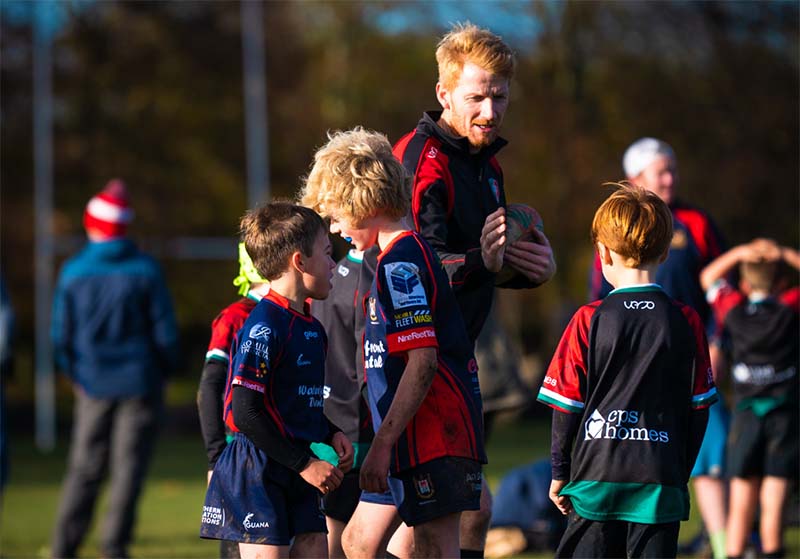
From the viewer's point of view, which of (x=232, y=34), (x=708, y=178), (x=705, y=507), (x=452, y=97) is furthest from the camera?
(x=232, y=34)

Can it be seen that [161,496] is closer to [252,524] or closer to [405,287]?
[252,524]

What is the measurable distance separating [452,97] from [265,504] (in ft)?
5.40

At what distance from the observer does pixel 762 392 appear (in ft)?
24.1

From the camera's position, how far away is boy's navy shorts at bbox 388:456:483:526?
396 centimetres

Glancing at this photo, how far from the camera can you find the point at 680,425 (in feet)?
13.2

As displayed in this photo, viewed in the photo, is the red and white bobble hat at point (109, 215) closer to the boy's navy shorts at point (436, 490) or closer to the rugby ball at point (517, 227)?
the rugby ball at point (517, 227)

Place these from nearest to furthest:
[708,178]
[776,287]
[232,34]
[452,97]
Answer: [452,97]
[776,287]
[708,178]
[232,34]

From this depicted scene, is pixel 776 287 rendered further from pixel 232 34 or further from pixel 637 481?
pixel 232 34

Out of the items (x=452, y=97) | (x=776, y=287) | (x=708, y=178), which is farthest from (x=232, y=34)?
(x=452, y=97)

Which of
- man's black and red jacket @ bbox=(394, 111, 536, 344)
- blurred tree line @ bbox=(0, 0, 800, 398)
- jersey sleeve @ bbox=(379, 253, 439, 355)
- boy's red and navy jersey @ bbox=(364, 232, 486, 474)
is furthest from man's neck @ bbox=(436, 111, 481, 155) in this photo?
blurred tree line @ bbox=(0, 0, 800, 398)

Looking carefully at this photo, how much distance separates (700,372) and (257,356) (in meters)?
1.46

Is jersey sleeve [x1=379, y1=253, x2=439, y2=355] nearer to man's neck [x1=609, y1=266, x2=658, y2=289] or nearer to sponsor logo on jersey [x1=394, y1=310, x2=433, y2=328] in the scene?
sponsor logo on jersey [x1=394, y1=310, x2=433, y2=328]

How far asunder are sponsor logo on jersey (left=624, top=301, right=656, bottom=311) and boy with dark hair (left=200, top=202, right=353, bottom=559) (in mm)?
998

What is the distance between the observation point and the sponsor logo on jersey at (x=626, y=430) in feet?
13.0
